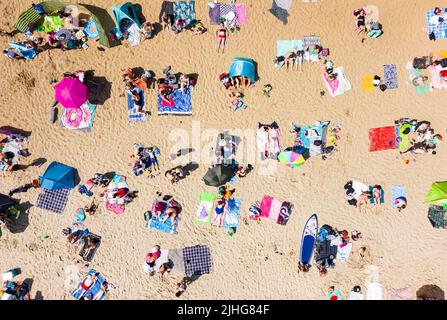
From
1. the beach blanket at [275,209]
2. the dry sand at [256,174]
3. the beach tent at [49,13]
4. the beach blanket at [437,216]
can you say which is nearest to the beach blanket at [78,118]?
the dry sand at [256,174]

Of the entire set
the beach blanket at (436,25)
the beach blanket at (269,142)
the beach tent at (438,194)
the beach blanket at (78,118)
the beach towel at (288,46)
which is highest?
the beach blanket at (436,25)

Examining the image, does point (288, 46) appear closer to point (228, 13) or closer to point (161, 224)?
point (228, 13)

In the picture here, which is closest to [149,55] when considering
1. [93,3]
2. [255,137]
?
[93,3]

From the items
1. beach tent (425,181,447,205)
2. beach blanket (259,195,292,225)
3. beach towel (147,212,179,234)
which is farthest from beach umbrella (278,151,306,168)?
beach tent (425,181,447,205)

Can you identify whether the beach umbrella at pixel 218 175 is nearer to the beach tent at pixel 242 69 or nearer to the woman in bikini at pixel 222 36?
the beach tent at pixel 242 69

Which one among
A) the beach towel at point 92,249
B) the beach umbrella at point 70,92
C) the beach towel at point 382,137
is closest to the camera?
the beach umbrella at point 70,92

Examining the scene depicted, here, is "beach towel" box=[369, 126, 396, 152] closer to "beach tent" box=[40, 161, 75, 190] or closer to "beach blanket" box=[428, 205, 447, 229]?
"beach blanket" box=[428, 205, 447, 229]

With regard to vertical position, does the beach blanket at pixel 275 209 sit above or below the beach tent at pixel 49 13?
below

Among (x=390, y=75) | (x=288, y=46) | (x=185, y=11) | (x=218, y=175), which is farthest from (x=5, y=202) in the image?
(x=390, y=75)
